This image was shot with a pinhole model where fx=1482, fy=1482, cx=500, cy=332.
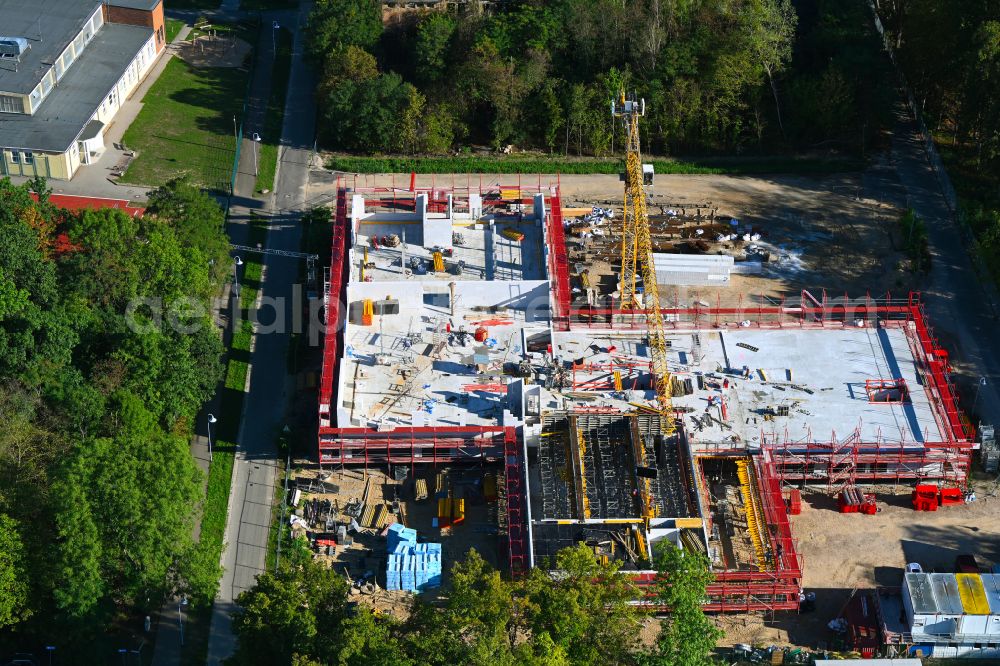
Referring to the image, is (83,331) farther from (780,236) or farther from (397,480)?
(780,236)

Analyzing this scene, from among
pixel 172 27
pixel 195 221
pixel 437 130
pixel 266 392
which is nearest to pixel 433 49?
pixel 437 130

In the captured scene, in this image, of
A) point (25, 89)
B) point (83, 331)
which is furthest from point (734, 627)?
point (25, 89)

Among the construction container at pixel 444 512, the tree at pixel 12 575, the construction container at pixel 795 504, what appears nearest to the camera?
the tree at pixel 12 575

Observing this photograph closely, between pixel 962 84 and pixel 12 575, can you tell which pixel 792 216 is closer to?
pixel 962 84

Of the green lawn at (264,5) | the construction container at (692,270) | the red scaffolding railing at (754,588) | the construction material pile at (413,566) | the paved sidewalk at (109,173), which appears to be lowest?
the red scaffolding railing at (754,588)

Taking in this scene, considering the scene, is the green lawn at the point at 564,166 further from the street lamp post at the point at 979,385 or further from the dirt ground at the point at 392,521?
the dirt ground at the point at 392,521

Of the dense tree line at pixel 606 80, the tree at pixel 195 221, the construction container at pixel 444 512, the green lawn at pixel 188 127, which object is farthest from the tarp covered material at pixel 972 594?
the green lawn at pixel 188 127
